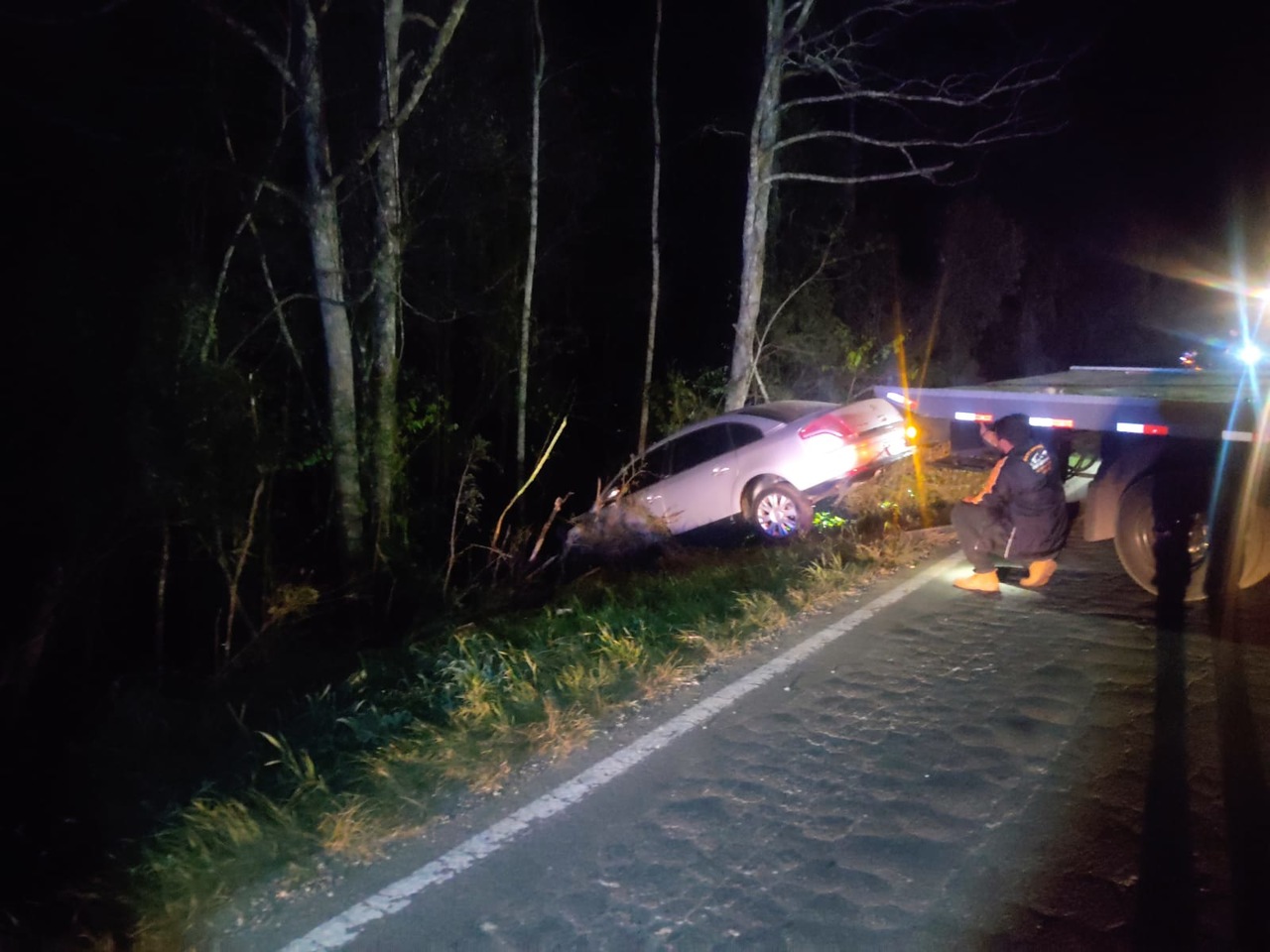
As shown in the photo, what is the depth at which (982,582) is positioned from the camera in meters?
6.95

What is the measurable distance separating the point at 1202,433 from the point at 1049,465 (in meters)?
0.92

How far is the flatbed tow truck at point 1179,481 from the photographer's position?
20.8 ft

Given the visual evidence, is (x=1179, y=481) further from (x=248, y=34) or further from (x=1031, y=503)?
(x=248, y=34)

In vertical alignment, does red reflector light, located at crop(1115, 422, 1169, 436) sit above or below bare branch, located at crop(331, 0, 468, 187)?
below

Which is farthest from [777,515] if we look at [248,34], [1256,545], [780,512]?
[248,34]

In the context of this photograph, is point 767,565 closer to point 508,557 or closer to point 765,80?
point 508,557

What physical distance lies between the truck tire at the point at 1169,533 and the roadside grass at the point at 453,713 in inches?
67.6

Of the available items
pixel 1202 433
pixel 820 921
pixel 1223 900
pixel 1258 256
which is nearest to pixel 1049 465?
pixel 1202 433

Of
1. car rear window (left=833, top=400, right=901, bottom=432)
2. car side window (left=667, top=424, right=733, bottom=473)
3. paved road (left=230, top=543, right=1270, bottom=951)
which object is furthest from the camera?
car side window (left=667, top=424, right=733, bottom=473)

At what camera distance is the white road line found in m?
3.43

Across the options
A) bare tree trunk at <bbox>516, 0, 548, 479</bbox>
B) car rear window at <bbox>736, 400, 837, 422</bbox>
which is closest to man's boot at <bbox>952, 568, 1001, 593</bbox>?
car rear window at <bbox>736, 400, 837, 422</bbox>

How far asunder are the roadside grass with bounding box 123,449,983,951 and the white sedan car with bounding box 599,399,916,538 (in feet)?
3.54

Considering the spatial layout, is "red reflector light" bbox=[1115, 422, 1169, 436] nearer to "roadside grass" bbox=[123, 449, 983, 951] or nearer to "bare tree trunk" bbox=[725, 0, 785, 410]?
"roadside grass" bbox=[123, 449, 983, 951]

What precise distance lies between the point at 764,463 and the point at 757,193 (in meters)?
4.95
